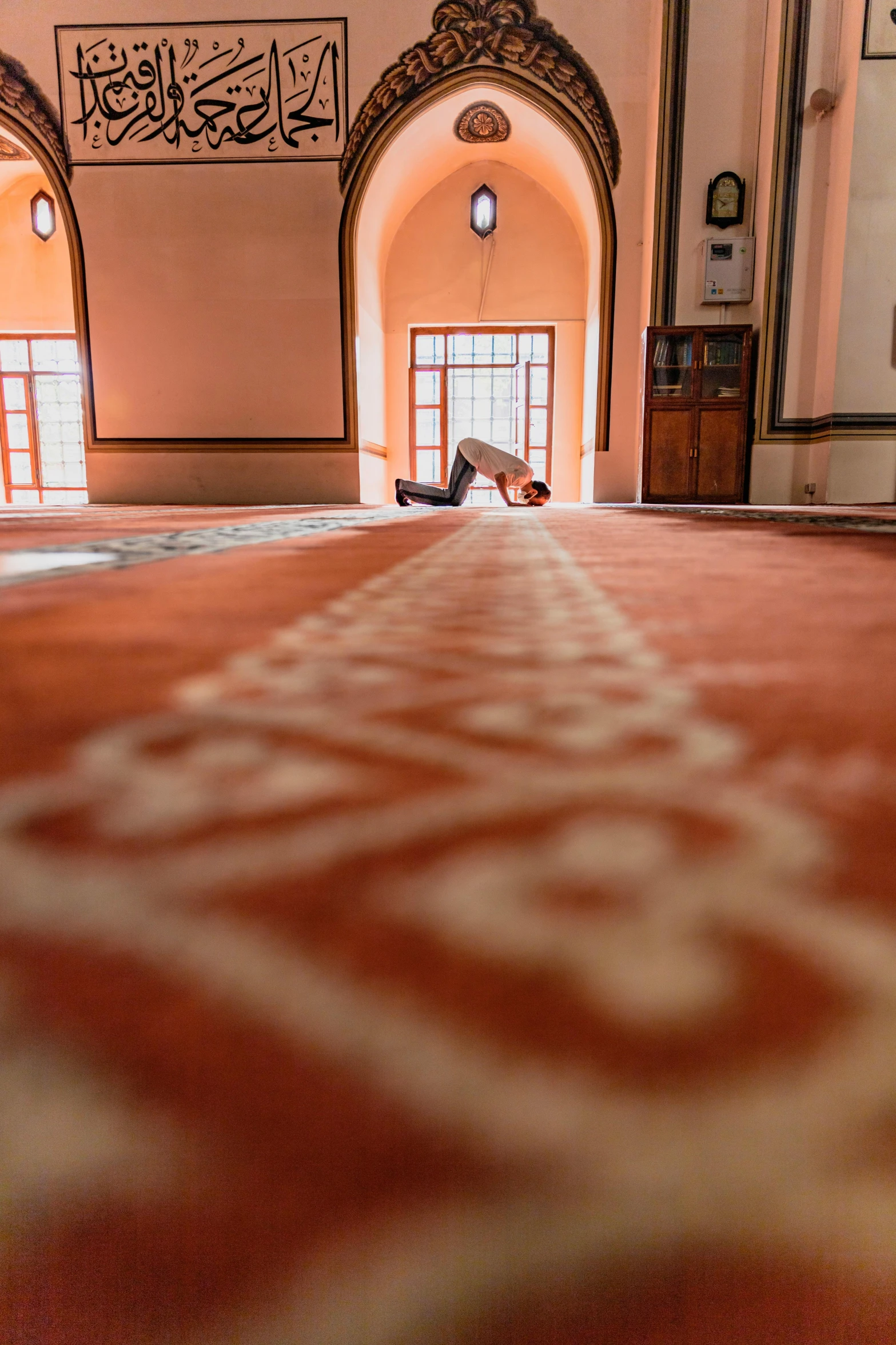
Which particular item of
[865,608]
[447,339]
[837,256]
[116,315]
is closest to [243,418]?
[116,315]

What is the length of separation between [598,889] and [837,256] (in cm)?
404

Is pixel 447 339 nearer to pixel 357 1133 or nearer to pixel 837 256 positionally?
pixel 837 256

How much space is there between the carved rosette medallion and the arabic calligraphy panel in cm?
78

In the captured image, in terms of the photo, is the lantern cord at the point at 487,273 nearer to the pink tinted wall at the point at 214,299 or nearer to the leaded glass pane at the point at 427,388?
the leaded glass pane at the point at 427,388

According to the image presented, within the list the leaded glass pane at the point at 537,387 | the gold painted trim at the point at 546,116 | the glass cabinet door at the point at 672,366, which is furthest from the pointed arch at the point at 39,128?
the glass cabinet door at the point at 672,366

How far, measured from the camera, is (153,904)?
0.23 ft

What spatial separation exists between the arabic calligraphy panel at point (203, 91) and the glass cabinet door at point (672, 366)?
68.0 inches

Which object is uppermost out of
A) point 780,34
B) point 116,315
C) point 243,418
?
point 780,34

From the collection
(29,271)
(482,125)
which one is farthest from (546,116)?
(29,271)

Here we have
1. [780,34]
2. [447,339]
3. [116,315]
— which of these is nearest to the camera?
Result: [780,34]

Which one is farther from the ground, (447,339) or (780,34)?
(780,34)

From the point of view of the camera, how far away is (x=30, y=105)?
148 inches

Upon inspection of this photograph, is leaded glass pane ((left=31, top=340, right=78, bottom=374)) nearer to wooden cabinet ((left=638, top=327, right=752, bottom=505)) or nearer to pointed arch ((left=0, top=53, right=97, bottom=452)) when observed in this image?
pointed arch ((left=0, top=53, right=97, bottom=452))

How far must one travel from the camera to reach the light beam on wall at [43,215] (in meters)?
5.37
